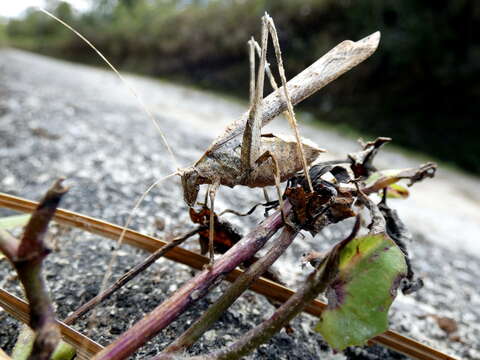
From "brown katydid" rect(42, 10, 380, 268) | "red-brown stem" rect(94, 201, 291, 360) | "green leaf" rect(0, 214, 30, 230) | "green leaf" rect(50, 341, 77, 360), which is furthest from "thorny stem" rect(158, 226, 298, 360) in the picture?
"green leaf" rect(0, 214, 30, 230)

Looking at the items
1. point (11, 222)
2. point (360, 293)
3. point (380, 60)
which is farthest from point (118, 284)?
point (380, 60)

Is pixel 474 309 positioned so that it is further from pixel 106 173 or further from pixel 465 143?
pixel 465 143

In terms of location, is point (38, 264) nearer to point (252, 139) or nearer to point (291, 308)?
point (291, 308)

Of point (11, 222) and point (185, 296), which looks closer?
point (185, 296)

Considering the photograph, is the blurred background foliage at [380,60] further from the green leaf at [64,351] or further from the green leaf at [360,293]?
the green leaf at [64,351]

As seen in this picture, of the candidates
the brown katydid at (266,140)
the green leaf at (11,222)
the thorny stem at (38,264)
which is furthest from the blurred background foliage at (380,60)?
the thorny stem at (38,264)

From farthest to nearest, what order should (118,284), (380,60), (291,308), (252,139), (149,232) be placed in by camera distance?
(380,60) → (149,232) → (252,139) → (118,284) → (291,308)

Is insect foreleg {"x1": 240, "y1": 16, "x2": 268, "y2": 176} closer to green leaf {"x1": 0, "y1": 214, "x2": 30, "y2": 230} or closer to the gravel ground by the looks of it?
the gravel ground
